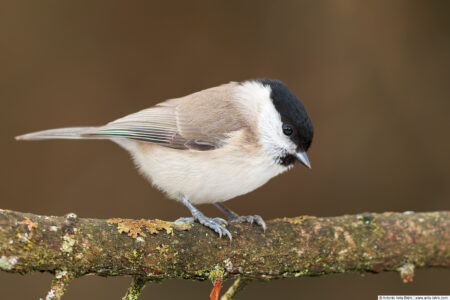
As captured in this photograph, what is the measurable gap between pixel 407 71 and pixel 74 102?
2.88 meters

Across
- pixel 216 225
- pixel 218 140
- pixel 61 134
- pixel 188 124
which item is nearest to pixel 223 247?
pixel 216 225

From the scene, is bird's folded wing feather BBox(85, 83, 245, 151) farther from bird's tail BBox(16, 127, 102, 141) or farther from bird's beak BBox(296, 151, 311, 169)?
bird's beak BBox(296, 151, 311, 169)

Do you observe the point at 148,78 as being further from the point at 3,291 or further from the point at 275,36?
the point at 3,291

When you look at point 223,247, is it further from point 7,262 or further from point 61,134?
point 61,134

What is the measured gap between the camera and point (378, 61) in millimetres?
4176

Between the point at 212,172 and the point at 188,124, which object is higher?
the point at 188,124

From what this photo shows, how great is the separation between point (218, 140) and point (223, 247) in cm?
68

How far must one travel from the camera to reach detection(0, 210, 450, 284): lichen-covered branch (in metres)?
1.78

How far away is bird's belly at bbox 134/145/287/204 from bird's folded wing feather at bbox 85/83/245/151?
0.08m

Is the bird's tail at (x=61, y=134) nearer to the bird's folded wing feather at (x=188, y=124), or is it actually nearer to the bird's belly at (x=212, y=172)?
the bird's folded wing feather at (x=188, y=124)

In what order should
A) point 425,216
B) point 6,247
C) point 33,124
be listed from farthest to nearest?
point 33,124
point 425,216
point 6,247

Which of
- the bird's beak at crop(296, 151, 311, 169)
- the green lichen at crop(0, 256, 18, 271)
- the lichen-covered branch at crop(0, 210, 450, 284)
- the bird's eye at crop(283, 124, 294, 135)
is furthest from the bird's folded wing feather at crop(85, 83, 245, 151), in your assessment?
the green lichen at crop(0, 256, 18, 271)

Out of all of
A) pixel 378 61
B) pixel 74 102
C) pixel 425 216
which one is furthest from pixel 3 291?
pixel 378 61

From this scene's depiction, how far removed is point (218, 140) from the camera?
266cm
